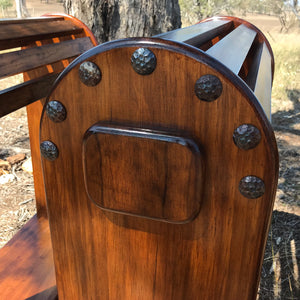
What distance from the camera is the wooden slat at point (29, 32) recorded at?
1.30 meters

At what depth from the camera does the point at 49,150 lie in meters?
0.91

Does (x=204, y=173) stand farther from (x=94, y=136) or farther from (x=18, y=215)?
(x=18, y=215)

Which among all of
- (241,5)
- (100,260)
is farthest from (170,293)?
(241,5)

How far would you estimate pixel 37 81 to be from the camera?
4.77 feet

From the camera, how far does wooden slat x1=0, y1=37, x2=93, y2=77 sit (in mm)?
1256

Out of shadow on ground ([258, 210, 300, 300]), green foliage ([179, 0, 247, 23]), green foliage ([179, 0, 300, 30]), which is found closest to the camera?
shadow on ground ([258, 210, 300, 300])

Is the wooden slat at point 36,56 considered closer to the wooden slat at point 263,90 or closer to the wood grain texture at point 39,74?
the wood grain texture at point 39,74

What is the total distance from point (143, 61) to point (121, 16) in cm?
202

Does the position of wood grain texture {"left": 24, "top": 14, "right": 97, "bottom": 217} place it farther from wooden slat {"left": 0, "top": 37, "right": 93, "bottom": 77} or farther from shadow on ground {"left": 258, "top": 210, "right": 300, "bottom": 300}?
shadow on ground {"left": 258, "top": 210, "right": 300, "bottom": 300}

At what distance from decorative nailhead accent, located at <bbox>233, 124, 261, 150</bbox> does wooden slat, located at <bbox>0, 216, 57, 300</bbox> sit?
1.07 meters

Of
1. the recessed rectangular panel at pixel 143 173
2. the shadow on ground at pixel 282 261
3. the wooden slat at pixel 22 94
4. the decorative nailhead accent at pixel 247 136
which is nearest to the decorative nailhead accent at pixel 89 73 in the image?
the recessed rectangular panel at pixel 143 173

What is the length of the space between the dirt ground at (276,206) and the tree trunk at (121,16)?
155cm

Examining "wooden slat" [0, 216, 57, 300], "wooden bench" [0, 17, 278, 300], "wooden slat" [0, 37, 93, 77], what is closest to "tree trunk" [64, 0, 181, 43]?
"wooden slat" [0, 37, 93, 77]

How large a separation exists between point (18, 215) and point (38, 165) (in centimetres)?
99
